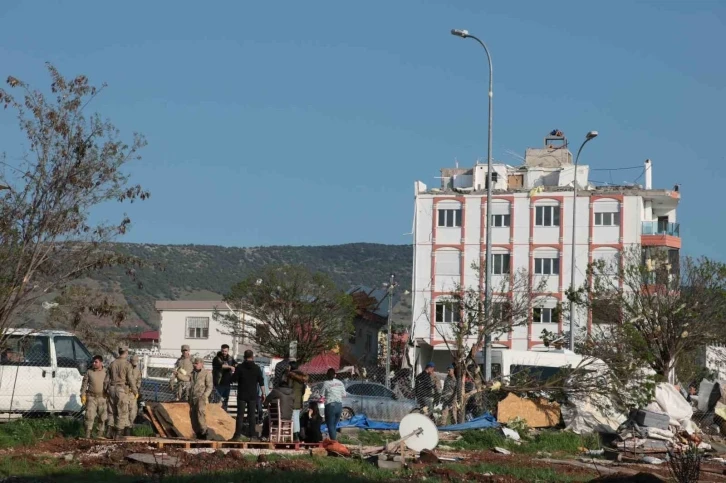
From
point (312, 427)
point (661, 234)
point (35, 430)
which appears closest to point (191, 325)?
point (661, 234)

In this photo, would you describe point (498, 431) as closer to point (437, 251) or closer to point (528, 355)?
point (528, 355)

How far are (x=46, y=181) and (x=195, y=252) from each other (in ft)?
486

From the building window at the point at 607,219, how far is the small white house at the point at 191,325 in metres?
25.5

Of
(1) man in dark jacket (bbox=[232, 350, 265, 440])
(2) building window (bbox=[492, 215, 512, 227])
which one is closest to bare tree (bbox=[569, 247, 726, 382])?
(1) man in dark jacket (bbox=[232, 350, 265, 440])

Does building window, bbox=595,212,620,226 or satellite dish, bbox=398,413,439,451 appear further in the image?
building window, bbox=595,212,620,226

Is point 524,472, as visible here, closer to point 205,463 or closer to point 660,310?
point 205,463

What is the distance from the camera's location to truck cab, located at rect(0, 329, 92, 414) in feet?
79.1

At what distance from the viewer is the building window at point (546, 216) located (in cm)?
7388

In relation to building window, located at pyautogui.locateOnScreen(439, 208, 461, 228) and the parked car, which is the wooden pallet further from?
building window, located at pyautogui.locateOnScreen(439, 208, 461, 228)

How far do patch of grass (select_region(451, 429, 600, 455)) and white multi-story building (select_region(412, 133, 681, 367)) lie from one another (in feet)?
151

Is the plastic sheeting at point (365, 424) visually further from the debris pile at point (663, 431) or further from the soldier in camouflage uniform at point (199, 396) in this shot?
the soldier in camouflage uniform at point (199, 396)

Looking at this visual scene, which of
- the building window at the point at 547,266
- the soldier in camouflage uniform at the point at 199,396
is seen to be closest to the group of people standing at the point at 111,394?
the soldier in camouflage uniform at the point at 199,396

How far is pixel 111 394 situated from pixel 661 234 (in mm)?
56248

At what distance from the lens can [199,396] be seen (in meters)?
21.0
